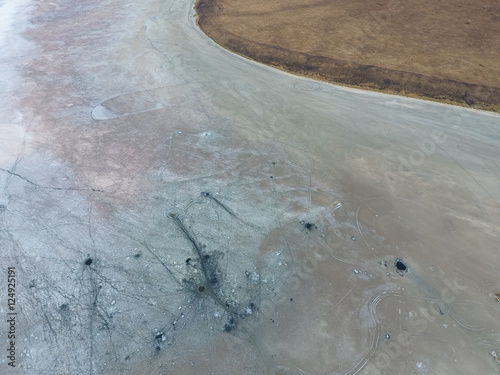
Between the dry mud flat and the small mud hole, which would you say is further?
the small mud hole

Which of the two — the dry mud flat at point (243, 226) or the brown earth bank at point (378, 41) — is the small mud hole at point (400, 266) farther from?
the brown earth bank at point (378, 41)

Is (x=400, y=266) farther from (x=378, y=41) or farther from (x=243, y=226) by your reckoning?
(x=378, y=41)

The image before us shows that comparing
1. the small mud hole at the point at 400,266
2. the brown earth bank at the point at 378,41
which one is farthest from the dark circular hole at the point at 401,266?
the brown earth bank at the point at 378,41

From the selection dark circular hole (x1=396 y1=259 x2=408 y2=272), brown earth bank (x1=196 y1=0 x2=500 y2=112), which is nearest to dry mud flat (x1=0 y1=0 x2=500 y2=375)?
dark circular hole (x1=396 y1=259 x2=408 y2=272)

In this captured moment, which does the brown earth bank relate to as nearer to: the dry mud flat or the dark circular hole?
the dry mud flat

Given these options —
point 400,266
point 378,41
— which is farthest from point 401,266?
point 378,41
